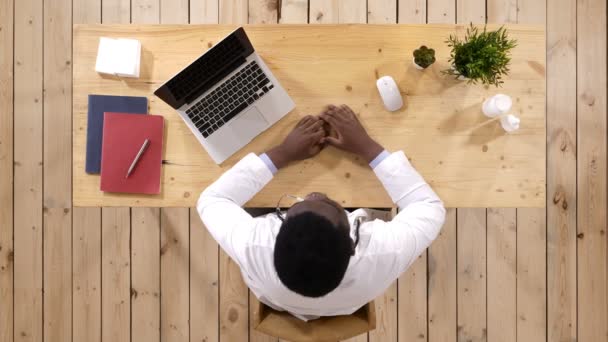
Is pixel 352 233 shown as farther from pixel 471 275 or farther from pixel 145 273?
pixel 145 273

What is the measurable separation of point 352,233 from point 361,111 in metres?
0.39

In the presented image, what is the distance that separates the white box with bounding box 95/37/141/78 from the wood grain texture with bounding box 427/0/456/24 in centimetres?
142

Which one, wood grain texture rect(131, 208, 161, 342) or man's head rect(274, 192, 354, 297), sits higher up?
man's head rect(274, 192, 354, 297)

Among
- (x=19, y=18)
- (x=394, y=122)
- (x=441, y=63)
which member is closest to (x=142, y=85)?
(x=394, y=122)

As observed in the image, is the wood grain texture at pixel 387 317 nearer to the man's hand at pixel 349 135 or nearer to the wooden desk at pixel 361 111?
the wooden desk at pixel 361 111

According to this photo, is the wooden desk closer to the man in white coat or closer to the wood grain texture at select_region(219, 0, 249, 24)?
the man in white coat

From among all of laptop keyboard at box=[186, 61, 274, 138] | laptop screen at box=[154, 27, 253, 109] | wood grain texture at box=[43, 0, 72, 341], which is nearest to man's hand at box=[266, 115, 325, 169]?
laptop keyboard at box=[186, 61, 274, 138]

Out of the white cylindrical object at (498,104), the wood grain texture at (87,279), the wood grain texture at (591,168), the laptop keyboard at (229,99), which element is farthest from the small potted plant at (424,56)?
the wood grain texture at (87,279)

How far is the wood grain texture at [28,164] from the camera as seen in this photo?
2156 mm

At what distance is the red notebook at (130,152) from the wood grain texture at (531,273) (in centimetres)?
171

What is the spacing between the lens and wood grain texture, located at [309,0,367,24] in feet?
6.98

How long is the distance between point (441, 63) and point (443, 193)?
405 millimetres

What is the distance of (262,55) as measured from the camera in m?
1.37

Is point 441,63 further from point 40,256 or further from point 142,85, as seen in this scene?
point 40,256
